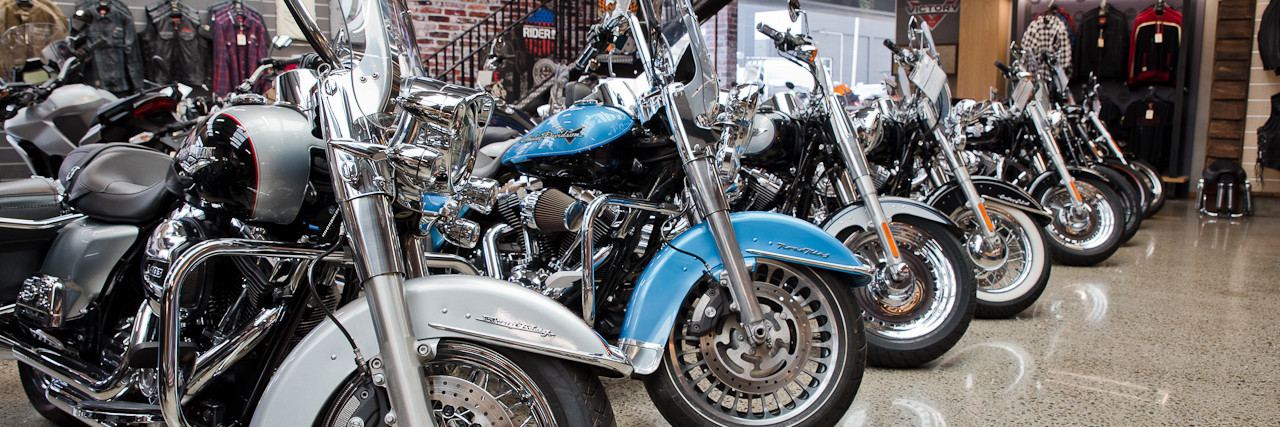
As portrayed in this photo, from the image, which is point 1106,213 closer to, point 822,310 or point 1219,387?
point 1219,387

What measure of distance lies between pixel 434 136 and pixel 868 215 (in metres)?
1.78

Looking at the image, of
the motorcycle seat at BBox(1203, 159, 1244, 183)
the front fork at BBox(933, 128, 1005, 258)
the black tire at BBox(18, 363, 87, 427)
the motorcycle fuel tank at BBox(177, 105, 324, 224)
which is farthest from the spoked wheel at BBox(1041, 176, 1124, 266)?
the black tire at BBox(18, 363, 87, 427)

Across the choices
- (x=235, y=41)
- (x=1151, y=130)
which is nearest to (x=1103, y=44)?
(x=1151, y=130)

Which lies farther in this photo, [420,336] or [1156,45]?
[1156,45]

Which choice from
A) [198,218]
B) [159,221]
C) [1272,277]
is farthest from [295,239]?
[1272,277]

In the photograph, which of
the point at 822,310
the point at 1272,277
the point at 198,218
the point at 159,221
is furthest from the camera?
the point at 1272,277

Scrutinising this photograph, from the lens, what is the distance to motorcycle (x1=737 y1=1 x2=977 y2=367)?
280 cm

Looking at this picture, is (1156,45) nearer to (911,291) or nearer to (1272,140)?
(1272,140)

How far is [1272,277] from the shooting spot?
474cm

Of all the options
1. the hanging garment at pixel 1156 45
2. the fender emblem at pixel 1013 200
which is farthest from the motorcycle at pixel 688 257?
the hanging garment at pixel 1156 45

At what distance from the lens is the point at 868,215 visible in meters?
2.79

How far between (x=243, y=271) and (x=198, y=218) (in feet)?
0.69

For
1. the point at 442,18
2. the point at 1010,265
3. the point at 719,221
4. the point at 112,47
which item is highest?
the point at 442,18

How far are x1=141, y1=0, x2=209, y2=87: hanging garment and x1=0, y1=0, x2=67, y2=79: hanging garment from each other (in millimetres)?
681
